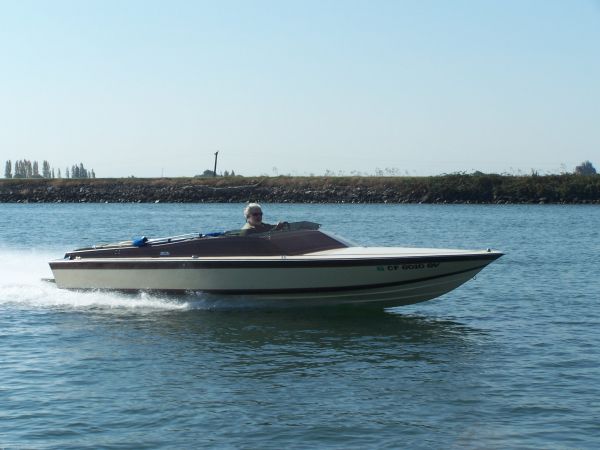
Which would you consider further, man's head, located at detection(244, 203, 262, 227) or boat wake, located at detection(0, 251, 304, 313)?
man's head, located at detection(244, 203, 262, 227)

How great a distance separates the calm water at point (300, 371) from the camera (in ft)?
35.2

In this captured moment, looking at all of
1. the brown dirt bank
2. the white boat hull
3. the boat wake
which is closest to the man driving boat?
the white boat hull

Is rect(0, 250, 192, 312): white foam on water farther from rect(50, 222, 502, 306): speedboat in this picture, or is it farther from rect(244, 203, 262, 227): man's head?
rect(244, 203, 262, 227): man's head

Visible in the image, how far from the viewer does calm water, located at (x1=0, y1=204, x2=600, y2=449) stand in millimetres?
10734

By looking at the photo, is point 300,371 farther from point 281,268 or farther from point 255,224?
point 255,224

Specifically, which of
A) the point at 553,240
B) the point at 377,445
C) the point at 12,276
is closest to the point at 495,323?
the point at 377,445

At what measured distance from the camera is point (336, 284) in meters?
17.9

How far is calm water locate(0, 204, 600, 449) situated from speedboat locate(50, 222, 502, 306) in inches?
18.2

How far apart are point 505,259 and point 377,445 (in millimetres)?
21965

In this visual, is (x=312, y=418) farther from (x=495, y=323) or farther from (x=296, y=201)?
(x=296, y=201)

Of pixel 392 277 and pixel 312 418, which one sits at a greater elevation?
pixel 392 277

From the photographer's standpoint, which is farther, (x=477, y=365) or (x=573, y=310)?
(x=573, y=310)

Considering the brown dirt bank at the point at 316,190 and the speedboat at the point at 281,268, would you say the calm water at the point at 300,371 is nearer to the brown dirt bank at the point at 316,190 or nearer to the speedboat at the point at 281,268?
the speedboat at the point at 281,268

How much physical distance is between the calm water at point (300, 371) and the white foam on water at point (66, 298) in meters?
0.04
